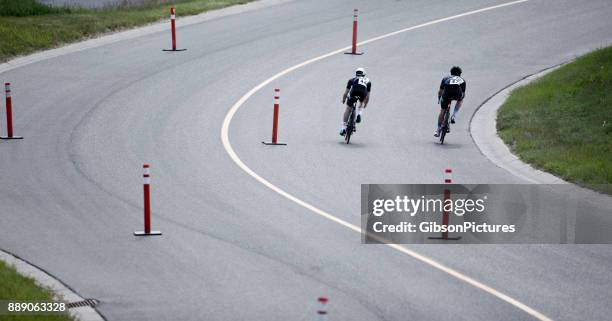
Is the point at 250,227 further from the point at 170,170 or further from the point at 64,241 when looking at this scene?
the point at 170,170

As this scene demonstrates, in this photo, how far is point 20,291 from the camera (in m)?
11.9

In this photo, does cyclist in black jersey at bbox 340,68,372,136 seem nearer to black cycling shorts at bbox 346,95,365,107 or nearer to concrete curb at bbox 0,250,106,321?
black cycling shorts at bbox 346,95,365,107

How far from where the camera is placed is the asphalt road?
41.6ft

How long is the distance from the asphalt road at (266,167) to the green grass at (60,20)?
1.45 meters

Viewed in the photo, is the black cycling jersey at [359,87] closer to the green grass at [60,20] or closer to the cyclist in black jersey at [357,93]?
the cyclist in black jersey at [357,93]

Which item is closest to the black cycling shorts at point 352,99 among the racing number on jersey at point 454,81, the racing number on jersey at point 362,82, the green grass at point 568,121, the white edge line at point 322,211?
the racing number on jersey at point 362,82

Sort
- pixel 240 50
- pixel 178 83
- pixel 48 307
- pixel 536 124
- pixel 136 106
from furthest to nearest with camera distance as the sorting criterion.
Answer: pixel 240 50
pixel 178 83
pixel 136 106
pixel 536 124
pixel 48 307

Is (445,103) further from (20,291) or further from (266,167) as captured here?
(20,291)

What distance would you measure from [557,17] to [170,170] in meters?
20.8

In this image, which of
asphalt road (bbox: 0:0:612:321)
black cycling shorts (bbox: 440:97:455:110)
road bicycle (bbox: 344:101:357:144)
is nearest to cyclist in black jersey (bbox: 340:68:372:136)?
road bicycle (bbox: 344:101:357:144)

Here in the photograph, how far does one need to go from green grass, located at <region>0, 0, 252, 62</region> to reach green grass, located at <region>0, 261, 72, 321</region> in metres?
17.5

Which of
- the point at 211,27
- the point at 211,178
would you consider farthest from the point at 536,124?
the point at 211,27

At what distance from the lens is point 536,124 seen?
22.9 m

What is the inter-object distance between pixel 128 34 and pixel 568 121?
1578 cm
